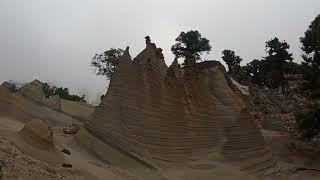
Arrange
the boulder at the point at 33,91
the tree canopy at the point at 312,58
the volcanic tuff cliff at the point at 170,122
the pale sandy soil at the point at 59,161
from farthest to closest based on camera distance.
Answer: the tree canopy at the point at 312,58 < the boulder at the point at 33,91 < the volcanic tuff cliff at the point at 170,122 < the pale sandy soil at the point at 59,161

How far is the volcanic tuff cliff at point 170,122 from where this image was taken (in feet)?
58.5

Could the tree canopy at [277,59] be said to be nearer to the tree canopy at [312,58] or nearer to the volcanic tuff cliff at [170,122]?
the tree canopy at [312,58]

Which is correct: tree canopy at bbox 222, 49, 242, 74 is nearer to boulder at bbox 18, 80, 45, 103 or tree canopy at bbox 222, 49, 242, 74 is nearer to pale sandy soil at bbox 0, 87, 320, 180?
pale sandy soil at bbox 0, 87, 320, 180

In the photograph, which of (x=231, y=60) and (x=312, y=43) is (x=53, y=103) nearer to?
(x=312, y=43)

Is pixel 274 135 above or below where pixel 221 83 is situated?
below

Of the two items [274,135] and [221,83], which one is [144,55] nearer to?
[221,83]

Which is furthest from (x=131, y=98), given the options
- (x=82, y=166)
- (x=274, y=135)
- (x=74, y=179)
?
(x=274, y=135)

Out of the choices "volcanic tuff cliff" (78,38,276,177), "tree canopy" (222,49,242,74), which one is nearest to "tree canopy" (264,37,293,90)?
"tree canopy" (222,49,242,74)

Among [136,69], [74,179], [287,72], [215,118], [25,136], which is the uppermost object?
[287,72]

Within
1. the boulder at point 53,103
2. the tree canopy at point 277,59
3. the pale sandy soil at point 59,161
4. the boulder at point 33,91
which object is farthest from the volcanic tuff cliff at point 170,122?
the tree canopy at point 277,59

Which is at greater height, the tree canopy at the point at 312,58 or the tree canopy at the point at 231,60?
the tree canopy at the point at 231,60

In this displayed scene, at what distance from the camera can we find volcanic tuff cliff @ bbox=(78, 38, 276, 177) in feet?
58.5

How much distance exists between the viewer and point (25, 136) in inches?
575

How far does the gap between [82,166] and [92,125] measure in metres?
3.51
